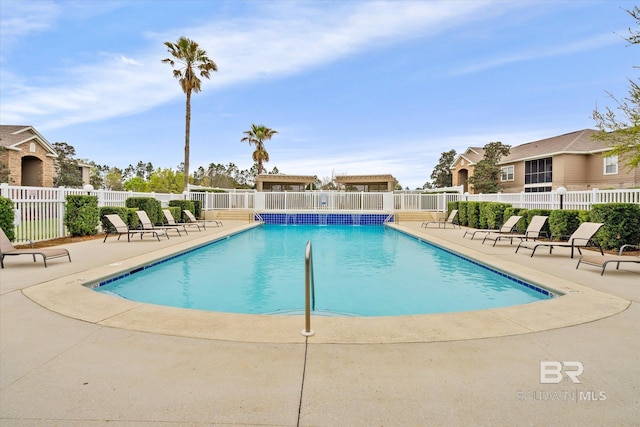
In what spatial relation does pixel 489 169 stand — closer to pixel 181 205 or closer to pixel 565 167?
pixel 565 167

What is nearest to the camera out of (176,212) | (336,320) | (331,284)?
(336,320)

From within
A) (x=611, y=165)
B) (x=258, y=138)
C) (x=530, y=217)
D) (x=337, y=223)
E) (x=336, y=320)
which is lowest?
(x=336, y=320)

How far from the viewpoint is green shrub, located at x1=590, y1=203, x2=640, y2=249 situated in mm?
8344

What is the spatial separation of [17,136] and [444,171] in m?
42.2

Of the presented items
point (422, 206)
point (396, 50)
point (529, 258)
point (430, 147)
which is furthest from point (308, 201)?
point (430, 147)

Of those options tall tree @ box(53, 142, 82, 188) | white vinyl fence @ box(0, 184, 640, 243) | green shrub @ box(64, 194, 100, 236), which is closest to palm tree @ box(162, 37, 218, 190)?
white vinyl fence @ box(0, 184, 640, 243)

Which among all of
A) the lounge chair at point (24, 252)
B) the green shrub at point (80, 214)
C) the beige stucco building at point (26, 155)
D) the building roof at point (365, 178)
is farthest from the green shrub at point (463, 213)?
the beige stucco building at point (26, 155)

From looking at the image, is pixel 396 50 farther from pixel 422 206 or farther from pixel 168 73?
pixel 168 73

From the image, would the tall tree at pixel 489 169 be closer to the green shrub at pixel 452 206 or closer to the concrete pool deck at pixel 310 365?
the green shrub at pixel 452 206

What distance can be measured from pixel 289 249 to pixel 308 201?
1278 centimetres

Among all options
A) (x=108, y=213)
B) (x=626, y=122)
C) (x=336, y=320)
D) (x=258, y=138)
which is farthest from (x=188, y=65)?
(x=336, y=320)

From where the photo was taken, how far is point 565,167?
85.2 ft

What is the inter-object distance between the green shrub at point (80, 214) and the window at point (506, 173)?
1264 inches

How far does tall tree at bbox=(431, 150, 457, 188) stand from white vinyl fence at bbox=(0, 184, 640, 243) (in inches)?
963
